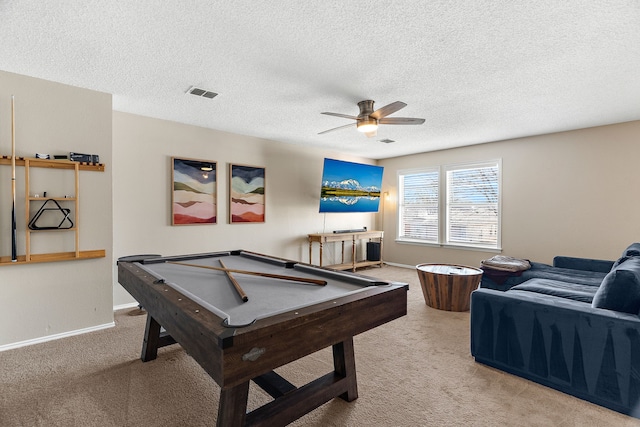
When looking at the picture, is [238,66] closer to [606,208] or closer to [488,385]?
[488,385]

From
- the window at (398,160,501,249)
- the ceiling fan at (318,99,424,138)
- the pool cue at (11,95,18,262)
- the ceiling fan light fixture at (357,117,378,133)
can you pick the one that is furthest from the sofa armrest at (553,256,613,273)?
the pool cue at (11,95,18,262)

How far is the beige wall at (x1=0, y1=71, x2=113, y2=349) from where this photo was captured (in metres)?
2.73

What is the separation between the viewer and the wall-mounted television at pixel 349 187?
17.7 feet

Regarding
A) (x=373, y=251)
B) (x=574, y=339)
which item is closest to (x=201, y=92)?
(x=574, y=339)

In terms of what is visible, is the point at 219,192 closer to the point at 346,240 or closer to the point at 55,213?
the point at 55,213

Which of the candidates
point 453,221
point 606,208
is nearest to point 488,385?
point 606,208

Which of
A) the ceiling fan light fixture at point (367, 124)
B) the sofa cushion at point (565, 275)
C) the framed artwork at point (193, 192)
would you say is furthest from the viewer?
the framed artwork at point (193, 192)

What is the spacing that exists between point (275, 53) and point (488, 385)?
9.73ft

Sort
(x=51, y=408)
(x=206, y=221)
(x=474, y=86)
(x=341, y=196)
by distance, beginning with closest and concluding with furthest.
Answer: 1. (x=51, y=408)
2. (x=474, y=86)
3. (x=206, y=221)
4. (x=341, y=196)

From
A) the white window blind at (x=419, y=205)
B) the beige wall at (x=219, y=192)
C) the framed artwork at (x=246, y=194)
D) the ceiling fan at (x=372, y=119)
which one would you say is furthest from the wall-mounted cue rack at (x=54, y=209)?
the white window blind at (x=419, y=205)

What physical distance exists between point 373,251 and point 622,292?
4565 millimetres

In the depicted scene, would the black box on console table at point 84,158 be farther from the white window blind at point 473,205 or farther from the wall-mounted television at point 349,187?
the white window blind at point 473,205

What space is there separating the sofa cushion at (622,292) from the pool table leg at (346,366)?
Answer: 1.80 m

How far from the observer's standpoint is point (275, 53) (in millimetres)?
2338
